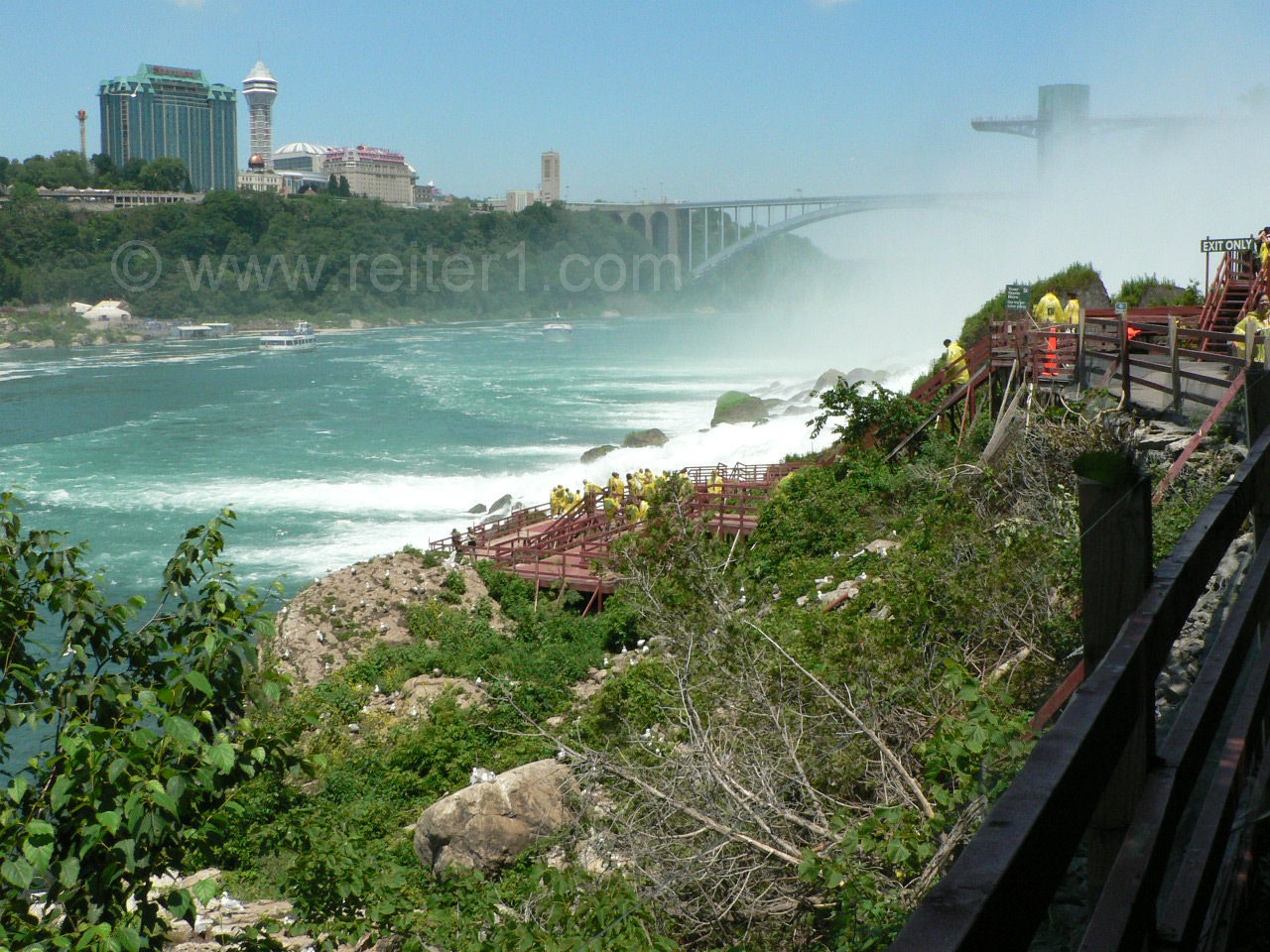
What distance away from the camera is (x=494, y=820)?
7.71 metres

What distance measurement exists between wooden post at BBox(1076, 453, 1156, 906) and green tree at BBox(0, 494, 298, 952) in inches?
112

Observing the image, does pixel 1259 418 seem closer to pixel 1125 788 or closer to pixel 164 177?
pixel 1125 788

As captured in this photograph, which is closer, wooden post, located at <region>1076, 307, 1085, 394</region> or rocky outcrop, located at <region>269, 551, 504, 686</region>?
wooden post, located at <region>1076, 307, 1085, 394</region>

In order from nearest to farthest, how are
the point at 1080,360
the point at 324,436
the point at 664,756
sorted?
the point at 664,756 → the point at 1080,360 → the point at 324,436

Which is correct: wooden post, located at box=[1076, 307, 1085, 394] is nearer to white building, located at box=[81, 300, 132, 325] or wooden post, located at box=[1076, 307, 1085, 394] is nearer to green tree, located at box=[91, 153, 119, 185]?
white building, located at box=[81, 300, 132, 325]

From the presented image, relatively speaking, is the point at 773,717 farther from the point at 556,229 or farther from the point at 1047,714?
the point at 556,229

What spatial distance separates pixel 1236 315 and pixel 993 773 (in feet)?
36.1

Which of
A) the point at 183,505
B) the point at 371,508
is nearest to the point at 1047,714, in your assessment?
the point at 371,508

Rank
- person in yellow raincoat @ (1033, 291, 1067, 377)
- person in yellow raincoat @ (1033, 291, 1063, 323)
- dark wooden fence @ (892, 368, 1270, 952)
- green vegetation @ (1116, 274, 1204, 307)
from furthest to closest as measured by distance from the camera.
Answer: green vegetation @ (1116, 274, 1204, 307), person in yellow raincoat @ (1033, 291, 1063, 323), person in yellow raincoat @ (1033, 291, 1067, 377), dark wooden fence @ (892, 368, 1270, 952)

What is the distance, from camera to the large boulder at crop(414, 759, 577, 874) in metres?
7.63

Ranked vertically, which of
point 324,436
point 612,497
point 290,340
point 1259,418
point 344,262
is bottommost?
point 324,436

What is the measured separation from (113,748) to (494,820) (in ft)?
14.1

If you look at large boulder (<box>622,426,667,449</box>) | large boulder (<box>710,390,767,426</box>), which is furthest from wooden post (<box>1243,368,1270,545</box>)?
large boulder (<box>710,390,767,426</box>)

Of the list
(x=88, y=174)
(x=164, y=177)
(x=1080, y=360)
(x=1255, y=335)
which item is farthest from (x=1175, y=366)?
(x=88, y=174)
